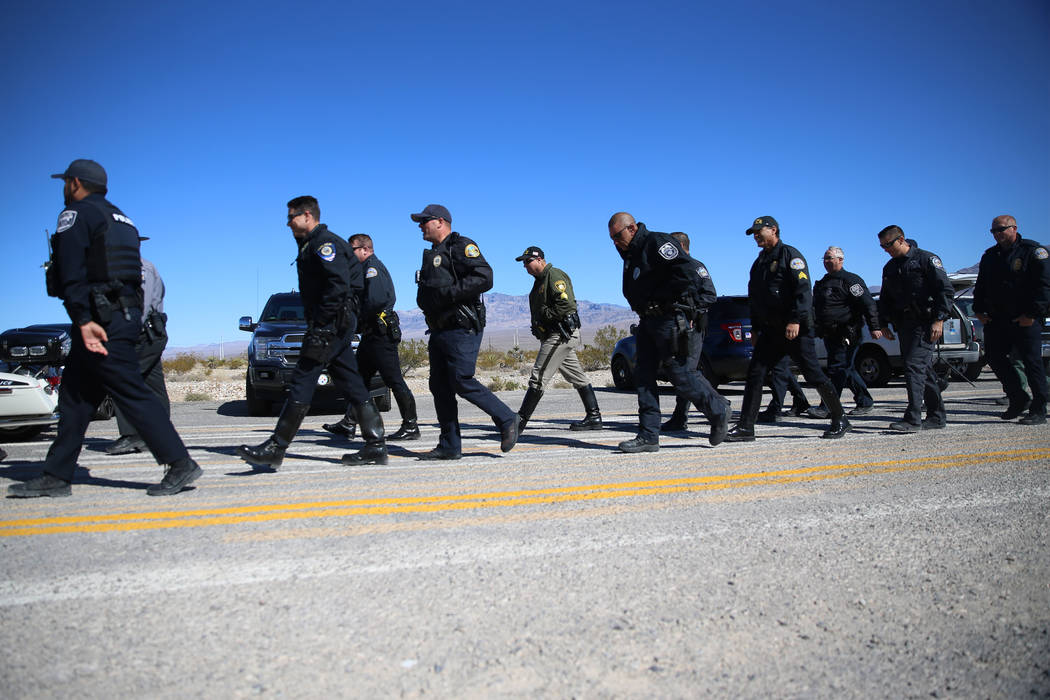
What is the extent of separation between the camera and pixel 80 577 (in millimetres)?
2924

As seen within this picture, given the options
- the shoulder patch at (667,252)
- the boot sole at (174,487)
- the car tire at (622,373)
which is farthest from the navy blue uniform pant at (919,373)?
the car tire at (622,373)

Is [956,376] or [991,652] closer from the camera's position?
[991,652]

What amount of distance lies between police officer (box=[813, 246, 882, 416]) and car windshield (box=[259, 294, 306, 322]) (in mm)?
7887

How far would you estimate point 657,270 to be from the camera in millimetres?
6078

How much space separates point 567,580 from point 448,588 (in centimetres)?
47

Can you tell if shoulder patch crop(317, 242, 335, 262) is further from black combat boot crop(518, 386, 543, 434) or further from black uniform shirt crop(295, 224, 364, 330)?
black combat boot crop(518, 386, 543, 434)

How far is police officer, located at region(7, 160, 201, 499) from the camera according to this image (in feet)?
13.7

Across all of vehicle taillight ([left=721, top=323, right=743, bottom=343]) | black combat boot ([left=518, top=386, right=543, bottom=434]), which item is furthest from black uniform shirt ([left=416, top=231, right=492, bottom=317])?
vehicle taillight ([left=721, top=323, right=743, bottom=343])

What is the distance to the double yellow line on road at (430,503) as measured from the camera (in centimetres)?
377

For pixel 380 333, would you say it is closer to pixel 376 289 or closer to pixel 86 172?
pixel 376 289

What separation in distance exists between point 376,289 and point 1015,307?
667 cm

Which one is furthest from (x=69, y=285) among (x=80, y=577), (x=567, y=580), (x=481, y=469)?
(x=567, y=580)

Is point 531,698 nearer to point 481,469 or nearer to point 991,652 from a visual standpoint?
point 991,652

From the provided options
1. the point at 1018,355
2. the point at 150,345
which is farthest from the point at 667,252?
the point at 1018,355
